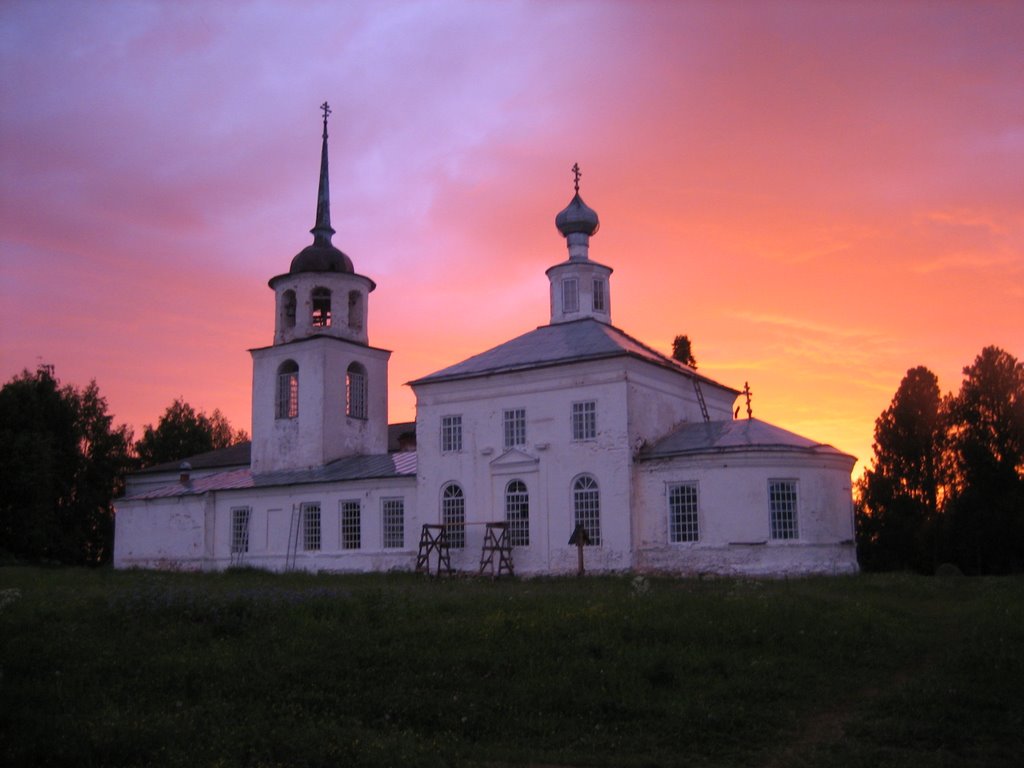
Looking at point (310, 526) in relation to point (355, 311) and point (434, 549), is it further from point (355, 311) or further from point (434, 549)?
point (355, 311)

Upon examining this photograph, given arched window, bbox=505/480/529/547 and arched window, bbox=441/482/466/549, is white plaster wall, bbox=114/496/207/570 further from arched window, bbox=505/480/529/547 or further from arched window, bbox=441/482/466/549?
arched window, bbox=505/480/529/547

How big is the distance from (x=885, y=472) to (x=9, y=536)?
3569cm

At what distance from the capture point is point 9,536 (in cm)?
4325

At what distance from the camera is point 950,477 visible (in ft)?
129

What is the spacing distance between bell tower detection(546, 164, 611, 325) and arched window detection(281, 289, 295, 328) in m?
9.95

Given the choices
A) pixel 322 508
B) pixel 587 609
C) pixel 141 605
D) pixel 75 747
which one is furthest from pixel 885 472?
pixel 75 747

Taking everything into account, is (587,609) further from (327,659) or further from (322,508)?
(322,508)

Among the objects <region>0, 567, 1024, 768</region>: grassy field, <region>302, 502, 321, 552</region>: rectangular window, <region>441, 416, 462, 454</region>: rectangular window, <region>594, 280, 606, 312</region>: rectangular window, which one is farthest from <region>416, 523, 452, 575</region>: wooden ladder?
<region>0, 567, 1024, 768</region>: grassy field

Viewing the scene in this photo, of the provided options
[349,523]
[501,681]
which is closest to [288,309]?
[349,523]

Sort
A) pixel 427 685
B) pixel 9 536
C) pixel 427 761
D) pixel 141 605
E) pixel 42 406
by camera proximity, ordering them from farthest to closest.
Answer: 1. pixel 42 406
2. pixel 9 536
3. pixel 141 605
4. pixel 427 685
5. pixel 427 761

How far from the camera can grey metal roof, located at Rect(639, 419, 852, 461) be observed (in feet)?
85.3

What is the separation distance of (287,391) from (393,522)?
804cm

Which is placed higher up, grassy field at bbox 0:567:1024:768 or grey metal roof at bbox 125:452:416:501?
grey metal roof at bbox 125:452:416:501

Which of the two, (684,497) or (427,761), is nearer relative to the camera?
(427,761)
